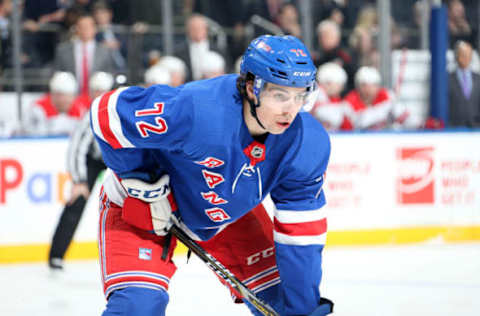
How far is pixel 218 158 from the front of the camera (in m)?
2.35

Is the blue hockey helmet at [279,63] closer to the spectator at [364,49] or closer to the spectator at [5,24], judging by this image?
the spectator at [5,24]

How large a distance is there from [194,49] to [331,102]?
52.5 inches

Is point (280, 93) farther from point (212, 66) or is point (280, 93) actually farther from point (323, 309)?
point (212, 66)

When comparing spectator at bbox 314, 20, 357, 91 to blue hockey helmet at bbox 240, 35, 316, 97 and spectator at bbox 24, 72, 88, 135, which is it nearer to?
spectator at bbox 24, 72, 88, 135

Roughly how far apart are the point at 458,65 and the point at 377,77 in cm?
105

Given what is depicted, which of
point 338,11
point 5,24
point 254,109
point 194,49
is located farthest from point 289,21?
point 254,109

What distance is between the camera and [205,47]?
669 centimetres

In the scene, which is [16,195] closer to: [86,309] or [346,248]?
[86,309]

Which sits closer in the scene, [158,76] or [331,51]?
[158,76]

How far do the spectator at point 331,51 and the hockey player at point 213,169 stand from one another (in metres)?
4.52

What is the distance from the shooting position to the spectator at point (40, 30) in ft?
21.1

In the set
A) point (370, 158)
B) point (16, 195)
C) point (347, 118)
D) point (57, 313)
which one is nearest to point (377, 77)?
point (347, 118)

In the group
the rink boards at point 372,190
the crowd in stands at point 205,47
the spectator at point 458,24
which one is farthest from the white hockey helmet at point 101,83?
the spectator at point 458,24

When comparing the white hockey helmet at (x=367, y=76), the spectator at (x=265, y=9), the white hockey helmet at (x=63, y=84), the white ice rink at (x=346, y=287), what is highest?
the spectator at (x=265, y=9)
